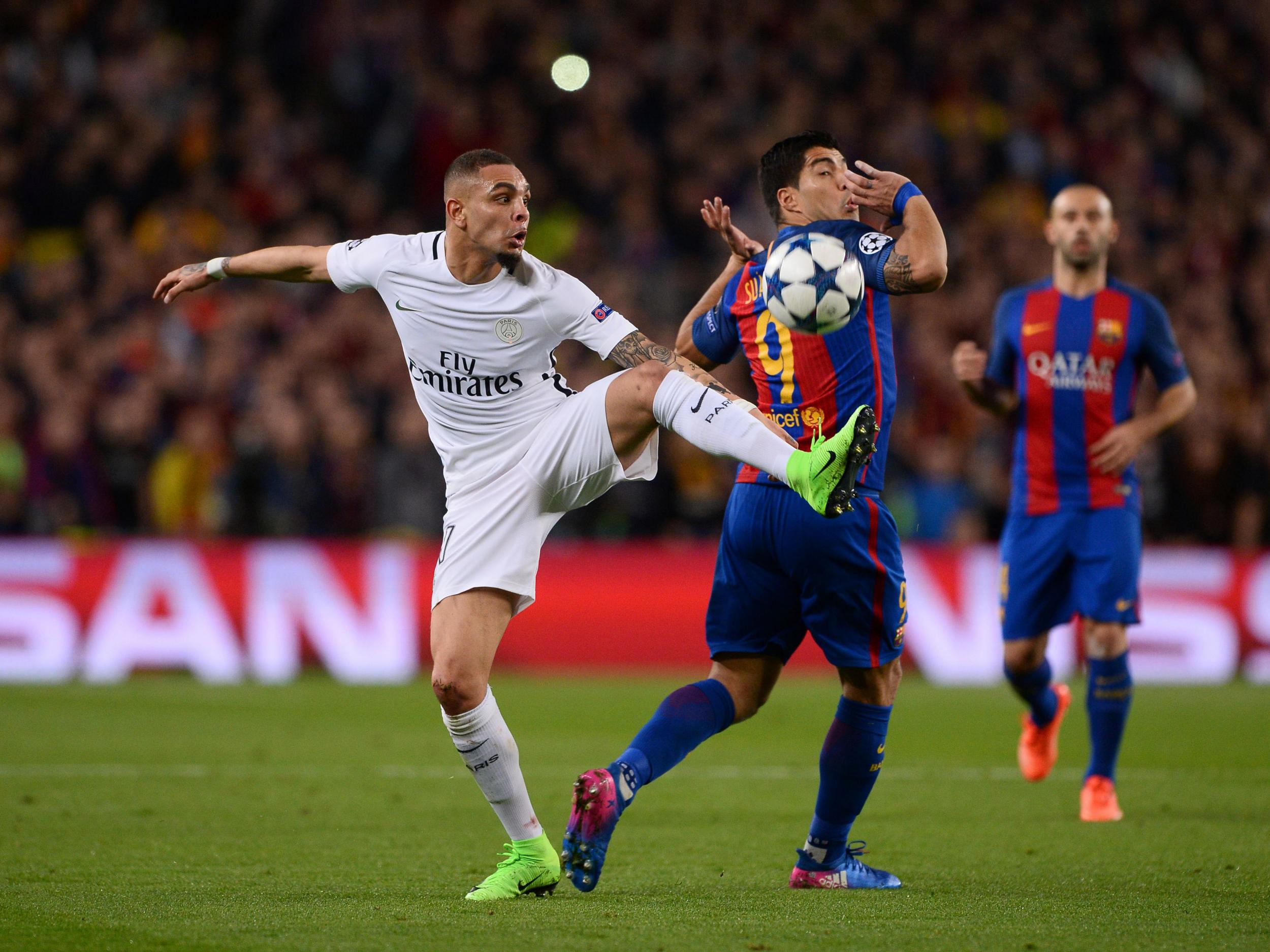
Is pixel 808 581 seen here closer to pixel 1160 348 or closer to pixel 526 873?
pixel 526 873

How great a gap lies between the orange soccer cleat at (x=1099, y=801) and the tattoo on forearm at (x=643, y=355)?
9.89 ft

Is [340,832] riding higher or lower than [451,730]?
lower

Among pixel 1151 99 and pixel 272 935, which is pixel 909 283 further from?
pixel 1151 99

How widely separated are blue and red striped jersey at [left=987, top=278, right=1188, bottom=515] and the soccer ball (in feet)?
8.91

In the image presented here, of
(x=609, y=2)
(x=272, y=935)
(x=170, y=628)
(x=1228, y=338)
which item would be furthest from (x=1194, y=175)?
(x=272, y=935)

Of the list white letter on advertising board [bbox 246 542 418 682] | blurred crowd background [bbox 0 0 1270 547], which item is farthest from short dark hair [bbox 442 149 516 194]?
blurred crowd background [bbox 0 0 1270 547]

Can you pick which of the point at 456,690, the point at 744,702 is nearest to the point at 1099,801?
the point at 744,702

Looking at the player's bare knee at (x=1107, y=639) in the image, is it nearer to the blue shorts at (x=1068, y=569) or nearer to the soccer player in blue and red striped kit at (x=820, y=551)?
the blue shorts at (x=1068, y=569)

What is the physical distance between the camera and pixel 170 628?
1342 centimetres

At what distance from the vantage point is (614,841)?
647 centimetres

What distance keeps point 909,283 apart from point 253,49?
14.8 m

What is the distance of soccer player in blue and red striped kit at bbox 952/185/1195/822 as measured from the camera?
7.16m

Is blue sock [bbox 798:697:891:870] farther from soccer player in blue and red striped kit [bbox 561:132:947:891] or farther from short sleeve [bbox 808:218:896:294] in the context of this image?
short sleeve [bbox 808:218:896:294]

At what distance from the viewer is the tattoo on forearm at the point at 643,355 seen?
516cm
